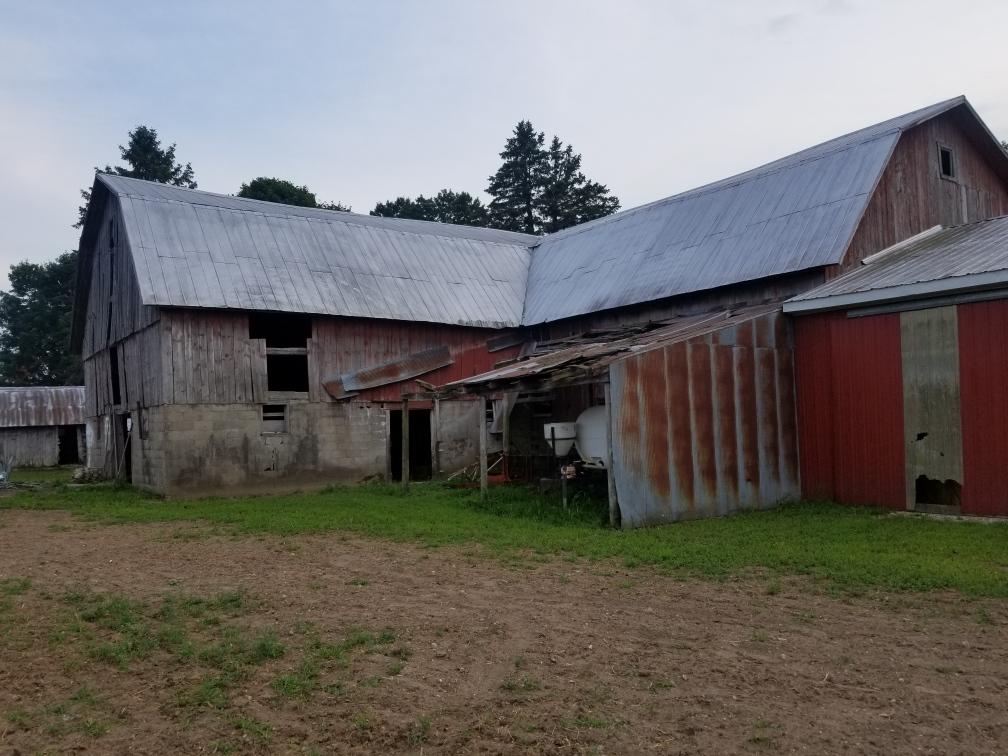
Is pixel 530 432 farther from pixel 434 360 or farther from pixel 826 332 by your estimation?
pixel 826 332

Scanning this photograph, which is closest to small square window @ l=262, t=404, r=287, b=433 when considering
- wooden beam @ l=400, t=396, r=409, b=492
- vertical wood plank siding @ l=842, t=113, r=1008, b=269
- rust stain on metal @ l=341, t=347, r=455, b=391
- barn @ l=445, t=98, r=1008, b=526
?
rust stain on metal @ l=341, t=347, r=455, b=391

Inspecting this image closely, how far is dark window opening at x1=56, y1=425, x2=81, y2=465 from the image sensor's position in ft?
126

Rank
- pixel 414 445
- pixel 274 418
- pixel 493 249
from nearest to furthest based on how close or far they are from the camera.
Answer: pixel 274 418
pixel 414 445
pixel 493 249

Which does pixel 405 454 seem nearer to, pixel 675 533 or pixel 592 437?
pixel 592 437

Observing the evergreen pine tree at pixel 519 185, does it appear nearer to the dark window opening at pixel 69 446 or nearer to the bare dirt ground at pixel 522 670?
the dark window opening at pixel 69 446

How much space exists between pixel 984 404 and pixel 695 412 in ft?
14.3

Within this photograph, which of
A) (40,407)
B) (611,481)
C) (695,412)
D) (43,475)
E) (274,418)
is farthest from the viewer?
(40,407)

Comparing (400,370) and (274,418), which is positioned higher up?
(400,370)

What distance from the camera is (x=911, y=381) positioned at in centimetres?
1316

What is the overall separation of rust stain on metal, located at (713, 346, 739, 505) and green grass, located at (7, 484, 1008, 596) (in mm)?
634

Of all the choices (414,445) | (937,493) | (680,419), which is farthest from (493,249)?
(937,493)

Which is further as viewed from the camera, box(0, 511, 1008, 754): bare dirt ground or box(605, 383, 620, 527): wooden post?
box(605, 383, 620, 527): wooden post

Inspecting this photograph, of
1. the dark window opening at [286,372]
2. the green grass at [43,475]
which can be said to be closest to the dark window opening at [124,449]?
the green grass at [43,475]

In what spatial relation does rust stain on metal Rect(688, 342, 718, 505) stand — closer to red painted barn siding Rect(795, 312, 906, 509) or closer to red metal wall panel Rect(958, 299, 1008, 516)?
red painted barn siding Rect(795, 312, 906, 509)
